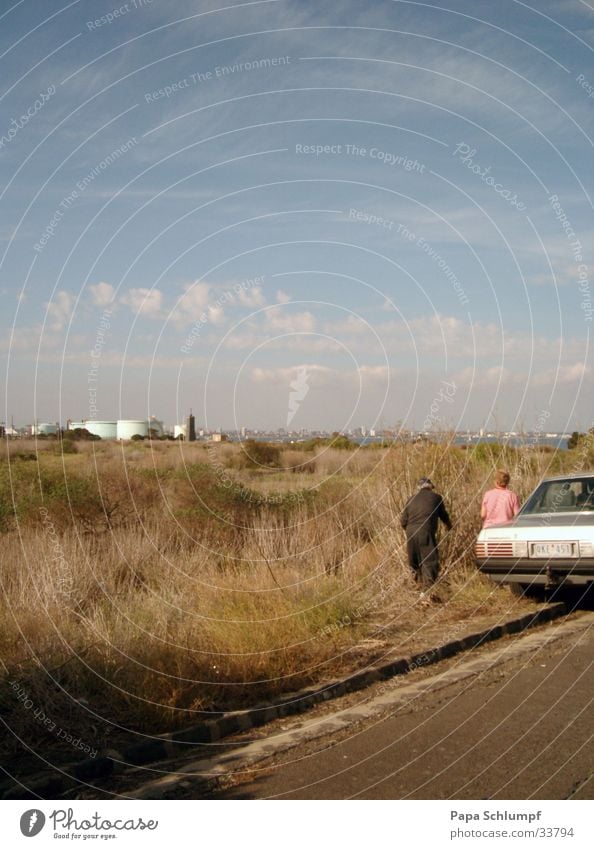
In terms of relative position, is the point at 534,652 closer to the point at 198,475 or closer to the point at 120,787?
the point at 120,787

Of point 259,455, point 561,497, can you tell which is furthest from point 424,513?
point 259,455

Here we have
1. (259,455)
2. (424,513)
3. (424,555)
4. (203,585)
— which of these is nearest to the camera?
(203,585)

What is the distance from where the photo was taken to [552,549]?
11227 millimetres

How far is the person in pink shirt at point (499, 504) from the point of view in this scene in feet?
42.6

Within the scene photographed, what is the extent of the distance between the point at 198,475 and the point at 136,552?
613cm

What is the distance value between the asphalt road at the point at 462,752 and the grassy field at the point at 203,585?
1274 millimetres

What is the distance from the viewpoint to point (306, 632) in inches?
349

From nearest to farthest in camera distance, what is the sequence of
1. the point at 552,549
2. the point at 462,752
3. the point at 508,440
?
the point at 462,752, the point at 552,549, the point at 508,440

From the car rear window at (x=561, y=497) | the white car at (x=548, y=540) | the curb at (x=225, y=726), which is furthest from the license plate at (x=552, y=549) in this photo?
the curb at (x=225, y=726)

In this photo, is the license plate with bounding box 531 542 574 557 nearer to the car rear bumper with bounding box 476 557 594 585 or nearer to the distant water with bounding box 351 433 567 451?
the car rear bumper with bounding box 476 557 594 585

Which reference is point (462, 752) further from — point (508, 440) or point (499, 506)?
point (508, 440)

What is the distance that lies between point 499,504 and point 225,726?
7.44m

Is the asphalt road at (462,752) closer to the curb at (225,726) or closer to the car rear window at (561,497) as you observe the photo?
the curb at (225,726)

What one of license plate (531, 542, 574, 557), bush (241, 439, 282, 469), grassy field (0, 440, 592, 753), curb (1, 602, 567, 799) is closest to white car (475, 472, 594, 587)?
license plate (531, 542, 574, 557)
